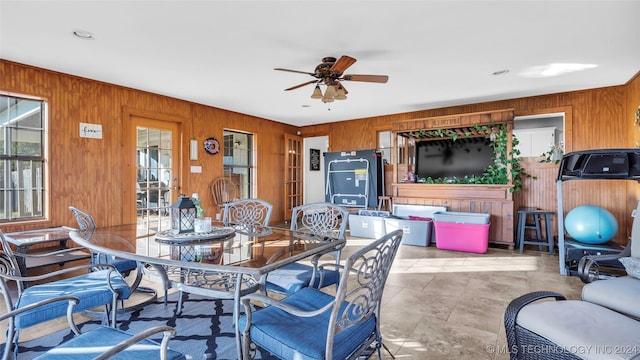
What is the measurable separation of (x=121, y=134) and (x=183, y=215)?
311 centimetres

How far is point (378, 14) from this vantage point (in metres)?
2.61

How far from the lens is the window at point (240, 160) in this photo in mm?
6635

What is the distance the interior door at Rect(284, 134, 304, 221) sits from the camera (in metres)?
7.58

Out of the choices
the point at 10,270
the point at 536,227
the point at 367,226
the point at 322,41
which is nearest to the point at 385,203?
the point at 367,226

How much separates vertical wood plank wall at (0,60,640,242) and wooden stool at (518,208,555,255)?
14.8 inches

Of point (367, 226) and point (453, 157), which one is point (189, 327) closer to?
point (367, 226)

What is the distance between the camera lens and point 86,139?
14.0 feet

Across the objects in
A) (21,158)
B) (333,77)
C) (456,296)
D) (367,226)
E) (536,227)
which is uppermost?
(333,77)

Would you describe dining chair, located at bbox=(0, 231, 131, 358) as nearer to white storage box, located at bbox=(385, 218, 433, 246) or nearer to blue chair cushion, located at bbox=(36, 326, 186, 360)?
blue chair cushion, located at bbox=(36, 326, 186, 360)

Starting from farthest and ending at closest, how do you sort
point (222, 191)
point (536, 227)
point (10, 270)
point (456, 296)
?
point (222, 191)
point (536, 227)
point (456, 296)
point (10, 270)

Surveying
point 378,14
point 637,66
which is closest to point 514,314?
point 378,14

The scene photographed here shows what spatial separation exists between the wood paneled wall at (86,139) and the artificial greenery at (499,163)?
4.69m

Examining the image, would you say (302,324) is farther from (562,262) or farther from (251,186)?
(251,186)

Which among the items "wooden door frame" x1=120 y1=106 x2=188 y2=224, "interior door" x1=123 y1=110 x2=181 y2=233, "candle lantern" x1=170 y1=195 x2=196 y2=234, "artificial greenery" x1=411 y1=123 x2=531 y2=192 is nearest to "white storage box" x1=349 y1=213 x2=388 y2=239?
"artificial greenery" x1=411 y1=123 x2=531 y2=192
